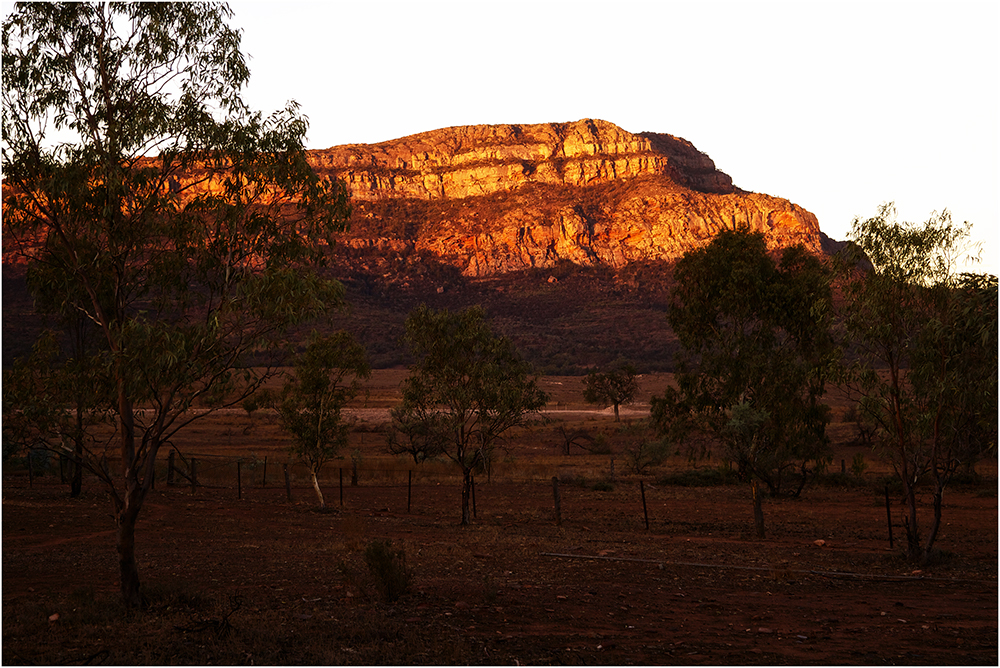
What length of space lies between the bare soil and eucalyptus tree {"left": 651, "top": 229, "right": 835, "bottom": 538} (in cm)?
295

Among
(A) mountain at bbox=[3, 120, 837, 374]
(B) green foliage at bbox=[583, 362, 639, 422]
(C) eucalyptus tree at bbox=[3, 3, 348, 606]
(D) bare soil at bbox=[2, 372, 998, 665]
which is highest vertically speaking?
(A) mountain at bbox=[3, 120, 837, 374]

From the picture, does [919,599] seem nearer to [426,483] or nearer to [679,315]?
[679,315]

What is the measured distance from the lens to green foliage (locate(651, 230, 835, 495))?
20.2m

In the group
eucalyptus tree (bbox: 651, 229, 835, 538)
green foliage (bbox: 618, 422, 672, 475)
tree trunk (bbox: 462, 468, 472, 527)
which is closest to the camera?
eucalyptus tree (bbox: 651, 229, 835, 538)

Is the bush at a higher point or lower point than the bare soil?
lower

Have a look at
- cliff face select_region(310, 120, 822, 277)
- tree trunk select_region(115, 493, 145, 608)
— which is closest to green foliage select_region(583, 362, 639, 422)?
tree trunk select_region(115, 493, 145, 608)

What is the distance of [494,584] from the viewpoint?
41.0 ft

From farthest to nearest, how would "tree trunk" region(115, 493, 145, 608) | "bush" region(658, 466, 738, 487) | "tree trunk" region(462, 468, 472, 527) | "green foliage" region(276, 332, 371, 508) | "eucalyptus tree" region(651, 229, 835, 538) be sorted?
1. "bush" region(658, 466, 738, 487)
2. "green foliage" region(276, 332, 371, 508)
3. "tree trunk" region(462, 468, 472, 527)
4. "eucalyptus tree" region(651, 229, 835, 538)
5. "tree trunk" region(115, 493, 145, 608)

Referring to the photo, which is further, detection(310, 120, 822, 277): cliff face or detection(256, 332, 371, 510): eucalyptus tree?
→ detection(310, 120, 822, 277): cliff face

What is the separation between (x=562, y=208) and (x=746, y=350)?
156m

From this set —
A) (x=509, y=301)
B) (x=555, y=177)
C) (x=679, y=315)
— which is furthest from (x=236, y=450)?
(x=555, y=177)

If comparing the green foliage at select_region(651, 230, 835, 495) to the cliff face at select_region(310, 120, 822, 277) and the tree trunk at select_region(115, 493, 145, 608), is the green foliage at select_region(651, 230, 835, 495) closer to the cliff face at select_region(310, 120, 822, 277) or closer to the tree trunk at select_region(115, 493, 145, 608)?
the tree trunk at select_region(115, 493, 145, 608)

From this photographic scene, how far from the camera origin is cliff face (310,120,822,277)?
16275 centimetres

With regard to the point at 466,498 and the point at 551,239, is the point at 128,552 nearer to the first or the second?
the point at 466,498
